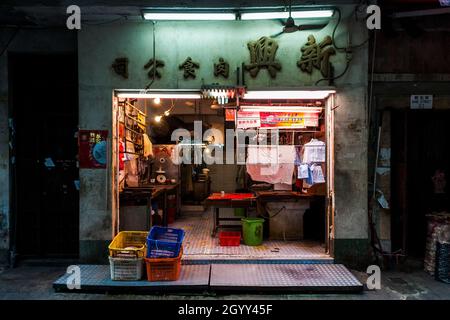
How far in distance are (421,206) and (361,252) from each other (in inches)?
78.2

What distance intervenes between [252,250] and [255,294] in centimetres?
205

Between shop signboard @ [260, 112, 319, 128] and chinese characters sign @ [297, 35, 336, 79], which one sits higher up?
chinese characters sign @ [297, 35, 336, 79]

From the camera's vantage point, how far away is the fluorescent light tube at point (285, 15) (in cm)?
716

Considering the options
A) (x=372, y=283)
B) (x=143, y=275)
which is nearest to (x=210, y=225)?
(x=143, y=275)

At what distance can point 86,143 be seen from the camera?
302 inches

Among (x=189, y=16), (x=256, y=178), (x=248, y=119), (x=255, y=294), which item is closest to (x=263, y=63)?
(x=189, y=16)

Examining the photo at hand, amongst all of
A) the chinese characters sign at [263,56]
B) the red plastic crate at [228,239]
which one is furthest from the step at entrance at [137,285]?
the chinese characters sign at [263,56]

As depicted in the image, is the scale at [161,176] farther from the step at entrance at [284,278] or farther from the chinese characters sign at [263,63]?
the step at entrance at [284,278]

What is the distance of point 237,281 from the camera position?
668 cm

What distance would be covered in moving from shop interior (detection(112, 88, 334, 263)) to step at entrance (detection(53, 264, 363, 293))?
555 millimetres

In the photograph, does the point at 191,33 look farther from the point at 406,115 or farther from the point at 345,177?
the point at 406,115

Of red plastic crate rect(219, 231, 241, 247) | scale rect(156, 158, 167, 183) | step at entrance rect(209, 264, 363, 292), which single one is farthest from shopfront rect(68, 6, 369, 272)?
scale rect(156, 158, 167, 183)

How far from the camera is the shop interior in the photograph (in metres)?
8.08

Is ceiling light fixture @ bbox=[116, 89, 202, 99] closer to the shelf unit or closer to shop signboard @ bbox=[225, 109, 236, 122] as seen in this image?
the shelf unit
